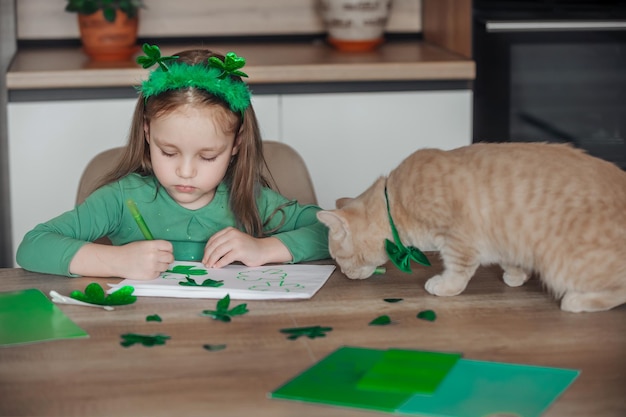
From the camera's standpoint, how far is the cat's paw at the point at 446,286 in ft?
4.63

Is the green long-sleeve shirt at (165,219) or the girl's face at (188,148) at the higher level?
the girl's face at (188,148)

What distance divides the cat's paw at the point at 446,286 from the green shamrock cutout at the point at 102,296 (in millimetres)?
431

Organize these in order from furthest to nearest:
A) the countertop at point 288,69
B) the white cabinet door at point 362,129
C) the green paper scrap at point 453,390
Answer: the white cabinet door at point 362,129
the countertop at point 288,69
the green paper scrap at point 453,390

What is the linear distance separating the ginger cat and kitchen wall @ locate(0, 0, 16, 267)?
154 centimetres

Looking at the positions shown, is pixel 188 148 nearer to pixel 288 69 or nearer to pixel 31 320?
pixel 31 320

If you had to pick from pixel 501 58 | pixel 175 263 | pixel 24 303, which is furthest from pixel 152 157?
pixel 501 58

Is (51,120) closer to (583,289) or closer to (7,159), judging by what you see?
(7,159)

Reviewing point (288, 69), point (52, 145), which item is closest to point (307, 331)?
point (288, 69)

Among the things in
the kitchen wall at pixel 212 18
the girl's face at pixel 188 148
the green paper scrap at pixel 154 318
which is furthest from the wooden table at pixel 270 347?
the kitchen wall at pixel 212 18

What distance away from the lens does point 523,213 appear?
1393 mm

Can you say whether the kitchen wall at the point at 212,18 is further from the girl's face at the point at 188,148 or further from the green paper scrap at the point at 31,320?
the green paper scrap at the point at 31,320

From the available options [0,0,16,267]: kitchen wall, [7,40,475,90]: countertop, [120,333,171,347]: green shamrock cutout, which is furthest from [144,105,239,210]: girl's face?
[0,0,16,267]: kitchen wall

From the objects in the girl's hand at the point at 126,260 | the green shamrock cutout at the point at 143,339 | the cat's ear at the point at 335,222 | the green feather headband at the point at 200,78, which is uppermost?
the green feather headband at the point at 200,78

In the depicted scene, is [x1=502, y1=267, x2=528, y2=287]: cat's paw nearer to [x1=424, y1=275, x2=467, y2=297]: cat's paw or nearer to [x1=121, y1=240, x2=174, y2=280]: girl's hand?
[x1=424, y1=275, x2=467, y2=297]: cat's paw
